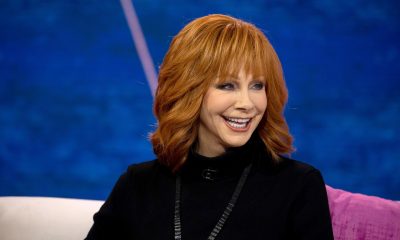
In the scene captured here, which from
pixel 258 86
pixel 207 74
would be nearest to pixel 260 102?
pixel 258 86

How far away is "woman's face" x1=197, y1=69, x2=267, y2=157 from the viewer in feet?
4.75

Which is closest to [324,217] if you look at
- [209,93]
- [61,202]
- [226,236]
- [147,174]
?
[226,236]

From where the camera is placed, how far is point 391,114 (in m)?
2.32

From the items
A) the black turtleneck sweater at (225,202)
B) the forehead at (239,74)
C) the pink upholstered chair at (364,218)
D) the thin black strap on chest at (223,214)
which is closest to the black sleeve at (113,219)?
the black turtleneck sweater at (225,202)

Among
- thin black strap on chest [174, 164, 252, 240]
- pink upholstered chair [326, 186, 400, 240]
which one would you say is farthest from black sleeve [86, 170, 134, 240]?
pink upholstered chair [326, 186, 400, 240]

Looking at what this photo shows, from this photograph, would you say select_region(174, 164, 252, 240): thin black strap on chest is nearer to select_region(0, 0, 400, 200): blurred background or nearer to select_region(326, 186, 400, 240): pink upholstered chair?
select_region(326, 186, 400, 240): pink upholstered chair

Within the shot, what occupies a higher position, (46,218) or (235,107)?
(235,107)

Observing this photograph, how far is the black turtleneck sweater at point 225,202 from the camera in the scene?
4.89 feet

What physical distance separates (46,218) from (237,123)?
80 cm

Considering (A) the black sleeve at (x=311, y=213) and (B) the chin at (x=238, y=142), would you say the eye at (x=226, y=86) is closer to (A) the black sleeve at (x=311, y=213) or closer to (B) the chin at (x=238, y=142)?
(B) the chin at (x=238, y=142)

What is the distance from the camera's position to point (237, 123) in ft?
4.83

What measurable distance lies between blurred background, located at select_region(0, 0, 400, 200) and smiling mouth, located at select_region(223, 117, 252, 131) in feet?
3.12

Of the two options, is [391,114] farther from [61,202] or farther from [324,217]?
[61,202]

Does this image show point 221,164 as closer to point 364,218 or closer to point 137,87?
point 364,218
